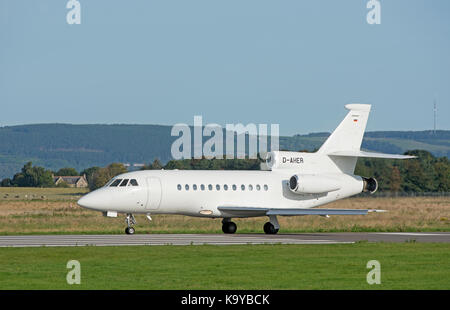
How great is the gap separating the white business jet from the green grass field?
9115mm

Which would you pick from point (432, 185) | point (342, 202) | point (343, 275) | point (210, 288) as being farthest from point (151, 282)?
point (432, 185)

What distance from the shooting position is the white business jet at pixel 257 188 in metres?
40.6

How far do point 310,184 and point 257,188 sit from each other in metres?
2.56

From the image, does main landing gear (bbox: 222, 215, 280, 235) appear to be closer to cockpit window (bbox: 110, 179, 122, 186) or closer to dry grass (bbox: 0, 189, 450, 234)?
dry grass (bbox: 0, 189, 450, 234)

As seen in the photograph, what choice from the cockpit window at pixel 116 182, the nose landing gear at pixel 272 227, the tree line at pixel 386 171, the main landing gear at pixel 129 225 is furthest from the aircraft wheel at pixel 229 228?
the tree line at pixel 386 171

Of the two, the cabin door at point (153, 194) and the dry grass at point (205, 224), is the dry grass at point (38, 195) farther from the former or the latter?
the cabin door at point (153, 194)

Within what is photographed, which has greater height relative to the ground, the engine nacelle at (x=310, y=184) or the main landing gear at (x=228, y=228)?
the engine nacelle at (x=310, y=184)

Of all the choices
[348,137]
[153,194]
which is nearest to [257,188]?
[153,194]

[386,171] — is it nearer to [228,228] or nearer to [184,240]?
[228,228]

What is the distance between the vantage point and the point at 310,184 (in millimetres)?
43344

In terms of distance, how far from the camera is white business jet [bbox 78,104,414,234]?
133 feet

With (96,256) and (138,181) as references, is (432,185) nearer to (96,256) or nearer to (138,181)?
(138,181)

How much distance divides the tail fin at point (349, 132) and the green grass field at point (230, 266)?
13.1 m
